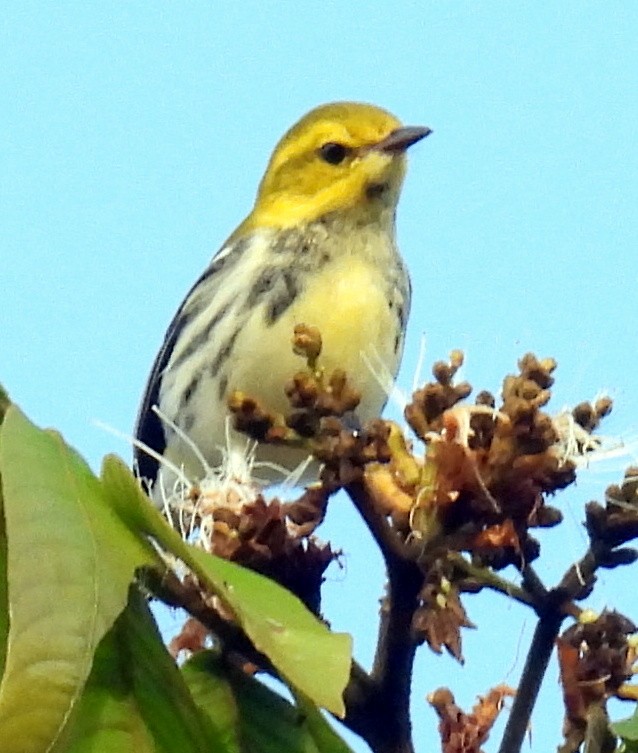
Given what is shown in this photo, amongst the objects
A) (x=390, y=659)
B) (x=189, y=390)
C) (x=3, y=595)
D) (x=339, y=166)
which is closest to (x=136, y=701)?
(x=3, y=595)

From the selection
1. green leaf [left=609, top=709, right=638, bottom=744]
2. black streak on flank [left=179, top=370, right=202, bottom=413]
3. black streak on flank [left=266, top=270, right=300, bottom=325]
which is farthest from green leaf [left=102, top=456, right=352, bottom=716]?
black streak on flank [left=179, top=370, right=202, bottom=413]

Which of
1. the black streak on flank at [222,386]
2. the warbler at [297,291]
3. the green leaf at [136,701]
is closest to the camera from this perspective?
the green leaf at [136,701]

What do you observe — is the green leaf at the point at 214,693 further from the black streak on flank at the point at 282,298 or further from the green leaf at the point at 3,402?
the black streak on flank at the point at 282,298

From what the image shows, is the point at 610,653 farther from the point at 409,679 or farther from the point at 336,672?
the point at 336,672

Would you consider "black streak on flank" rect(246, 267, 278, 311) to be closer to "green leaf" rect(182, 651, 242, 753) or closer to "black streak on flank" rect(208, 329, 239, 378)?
"black streak on flank" rect(208, 329, 239, 378)

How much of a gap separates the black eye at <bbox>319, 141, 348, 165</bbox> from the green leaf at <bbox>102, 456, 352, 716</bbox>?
2.77m

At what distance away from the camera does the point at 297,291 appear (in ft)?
11.4

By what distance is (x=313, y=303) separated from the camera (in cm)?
343

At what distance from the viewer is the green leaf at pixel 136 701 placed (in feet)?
3.79

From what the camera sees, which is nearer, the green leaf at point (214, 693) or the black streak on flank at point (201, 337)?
the green leaf at point (214, 693)

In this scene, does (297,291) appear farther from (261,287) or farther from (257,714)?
(257,714)

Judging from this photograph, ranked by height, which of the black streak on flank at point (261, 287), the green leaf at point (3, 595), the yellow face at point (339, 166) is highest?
the yellow face at point (339, 166)

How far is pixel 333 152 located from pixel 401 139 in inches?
10.9

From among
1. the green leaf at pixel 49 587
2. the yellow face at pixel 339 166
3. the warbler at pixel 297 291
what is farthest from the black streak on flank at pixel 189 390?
the green leaf at pixel 49 587
